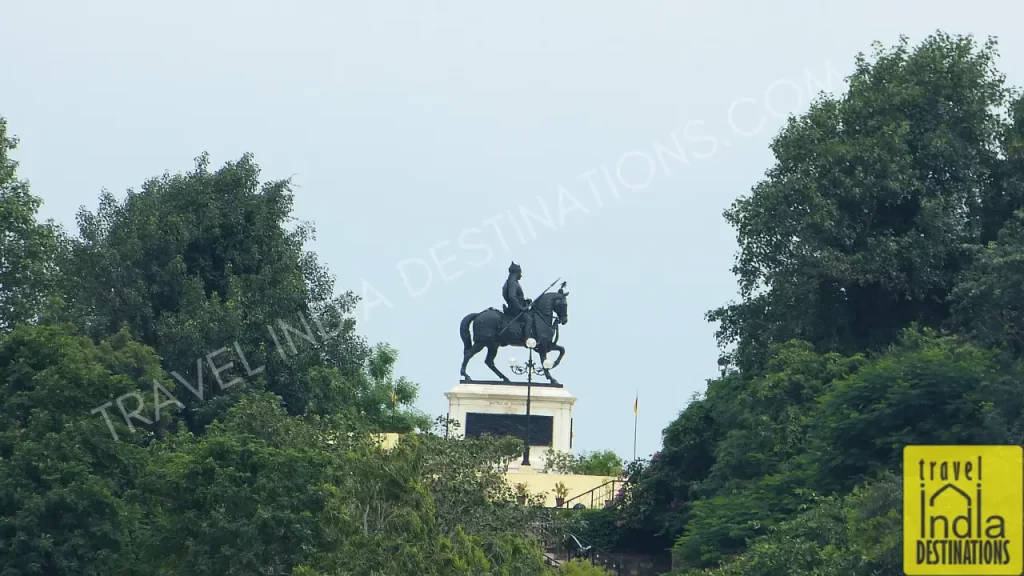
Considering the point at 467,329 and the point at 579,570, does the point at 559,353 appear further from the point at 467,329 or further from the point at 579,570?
the point at 579,570

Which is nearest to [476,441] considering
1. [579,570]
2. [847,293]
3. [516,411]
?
[579,570]

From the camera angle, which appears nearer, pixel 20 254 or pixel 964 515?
pixel 964 515

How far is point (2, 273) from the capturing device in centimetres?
4241

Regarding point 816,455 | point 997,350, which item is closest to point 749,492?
point 816,455

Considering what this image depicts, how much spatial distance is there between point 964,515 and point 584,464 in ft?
108

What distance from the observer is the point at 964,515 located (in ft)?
75.5

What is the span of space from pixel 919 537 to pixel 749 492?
13.1 m

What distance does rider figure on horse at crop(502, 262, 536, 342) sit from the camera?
51281 mm

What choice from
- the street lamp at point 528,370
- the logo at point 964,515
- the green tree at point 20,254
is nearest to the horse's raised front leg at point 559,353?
the street lamp at point 528,370

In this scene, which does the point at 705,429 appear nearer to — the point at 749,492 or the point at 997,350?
the point at 749,492

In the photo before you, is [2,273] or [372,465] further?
[2,273]

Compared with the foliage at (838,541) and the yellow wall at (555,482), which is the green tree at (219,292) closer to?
the yellow wall at (555,482)

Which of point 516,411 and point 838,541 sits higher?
point 516,411

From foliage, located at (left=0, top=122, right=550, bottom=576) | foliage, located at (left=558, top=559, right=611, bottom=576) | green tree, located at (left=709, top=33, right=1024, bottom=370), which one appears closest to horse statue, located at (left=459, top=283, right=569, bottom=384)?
foliage, located at (left=0, top=122, right=550, bottom=576)
